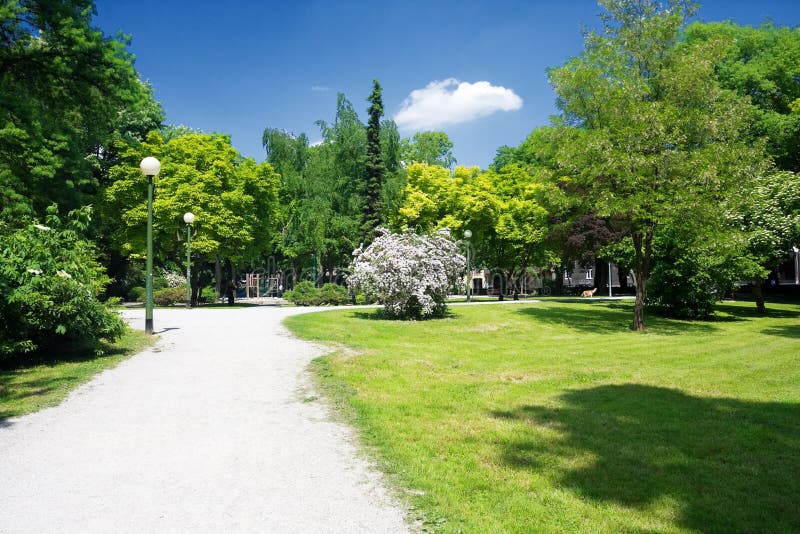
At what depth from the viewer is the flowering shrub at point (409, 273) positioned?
2002 centimetres

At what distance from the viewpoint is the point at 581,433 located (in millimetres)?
5902

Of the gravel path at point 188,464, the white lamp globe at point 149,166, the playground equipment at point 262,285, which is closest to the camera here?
the gravel path at point 188,464

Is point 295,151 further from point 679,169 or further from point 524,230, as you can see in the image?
point 679,169

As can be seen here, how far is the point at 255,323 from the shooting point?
17.7 meters

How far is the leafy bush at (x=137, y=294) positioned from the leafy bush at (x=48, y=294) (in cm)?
3533

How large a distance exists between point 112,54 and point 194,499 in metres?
20.7

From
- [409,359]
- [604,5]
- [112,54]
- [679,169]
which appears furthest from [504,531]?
[604,5]

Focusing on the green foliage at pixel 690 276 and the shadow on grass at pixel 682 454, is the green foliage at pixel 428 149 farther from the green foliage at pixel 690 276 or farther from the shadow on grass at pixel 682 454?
the shadow on grass at pixel 682 454

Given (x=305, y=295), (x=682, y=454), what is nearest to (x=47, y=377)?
(x=682, y=454)

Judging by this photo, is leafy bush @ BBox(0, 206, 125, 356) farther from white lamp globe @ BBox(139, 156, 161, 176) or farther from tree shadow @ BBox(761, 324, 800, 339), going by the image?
tree shadow @ BBox(761, 324, 800, 339)

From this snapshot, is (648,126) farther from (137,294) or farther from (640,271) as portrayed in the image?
(137,294)

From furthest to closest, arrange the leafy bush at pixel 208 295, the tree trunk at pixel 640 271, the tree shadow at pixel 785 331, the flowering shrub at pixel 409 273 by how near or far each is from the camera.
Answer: the leafy bush at pixel 208 295, the tree trunk at pixel 640 271, the flowering shrub at pixel 409 273, the tree shadow at pixel 785 331

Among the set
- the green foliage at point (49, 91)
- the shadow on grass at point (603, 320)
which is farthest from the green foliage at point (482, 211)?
the green foliage at point (49, 91)

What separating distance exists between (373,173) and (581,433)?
3175 cm
